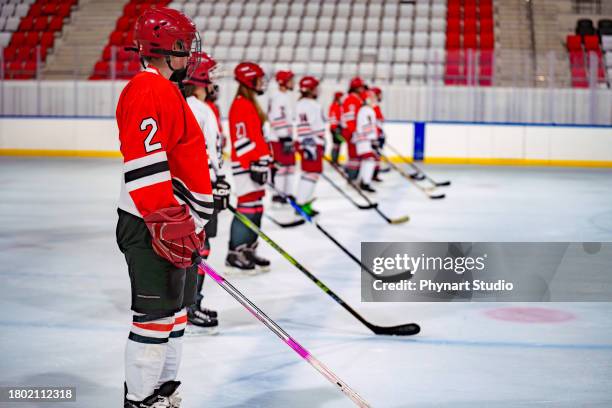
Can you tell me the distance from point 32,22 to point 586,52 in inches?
402

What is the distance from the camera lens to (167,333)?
8.73 ft

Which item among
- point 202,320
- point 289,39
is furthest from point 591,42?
point 202,320

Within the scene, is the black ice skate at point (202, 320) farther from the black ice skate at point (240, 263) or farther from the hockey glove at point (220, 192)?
the black ice skate at point (240, 263)

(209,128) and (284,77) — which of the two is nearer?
(209,128)

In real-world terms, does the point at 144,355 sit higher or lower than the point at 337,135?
higher

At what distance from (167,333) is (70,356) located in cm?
119

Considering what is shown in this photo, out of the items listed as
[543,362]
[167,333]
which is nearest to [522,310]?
[543,362]

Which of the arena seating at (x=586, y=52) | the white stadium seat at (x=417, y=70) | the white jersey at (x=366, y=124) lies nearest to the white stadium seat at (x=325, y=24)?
the white stadium seat at (x=417, y=70)

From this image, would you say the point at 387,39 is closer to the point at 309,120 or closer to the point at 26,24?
the point at 26,24

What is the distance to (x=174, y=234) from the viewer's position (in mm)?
2467

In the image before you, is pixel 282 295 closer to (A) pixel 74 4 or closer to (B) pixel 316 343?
(B) pixel 316 343

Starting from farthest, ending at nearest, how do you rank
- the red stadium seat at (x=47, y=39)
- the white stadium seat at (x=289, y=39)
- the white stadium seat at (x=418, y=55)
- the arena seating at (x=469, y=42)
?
1. the red stadium seat at (x=47, y=39)
2. the white stadium seat at (x=289, y=39)
3. the white stadium seat at (x=418, y=55)
4. the arena seating at (x=469, y=42)

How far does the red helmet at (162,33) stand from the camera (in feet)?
8.65

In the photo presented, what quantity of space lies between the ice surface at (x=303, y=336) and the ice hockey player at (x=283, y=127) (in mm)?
801
